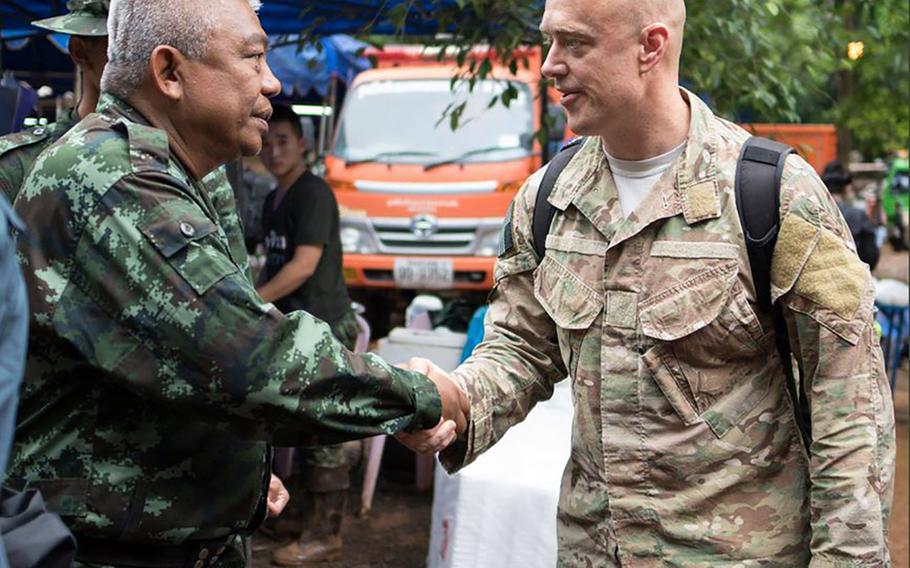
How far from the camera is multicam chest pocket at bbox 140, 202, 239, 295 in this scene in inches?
77.9

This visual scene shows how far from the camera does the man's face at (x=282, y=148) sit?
5.88 meters

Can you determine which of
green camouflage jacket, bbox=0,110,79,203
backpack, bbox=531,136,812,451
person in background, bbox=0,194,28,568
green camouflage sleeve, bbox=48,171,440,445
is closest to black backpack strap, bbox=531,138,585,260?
backpack, bbox=531,136,812,451

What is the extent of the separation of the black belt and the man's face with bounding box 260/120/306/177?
3.77 meters

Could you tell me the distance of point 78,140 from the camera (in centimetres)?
207

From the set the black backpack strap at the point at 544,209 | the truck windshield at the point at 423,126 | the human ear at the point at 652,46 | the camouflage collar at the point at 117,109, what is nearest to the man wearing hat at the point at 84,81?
the camouflage collar at the point at 117,109

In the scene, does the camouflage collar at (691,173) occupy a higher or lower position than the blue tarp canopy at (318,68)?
higher

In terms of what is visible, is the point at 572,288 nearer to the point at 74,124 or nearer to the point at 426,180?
the point at 74,124

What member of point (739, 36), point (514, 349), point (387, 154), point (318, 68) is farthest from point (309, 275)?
point (318, 68)

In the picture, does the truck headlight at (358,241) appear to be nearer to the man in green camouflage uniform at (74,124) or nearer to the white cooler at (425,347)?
the white cooler at (425,347)

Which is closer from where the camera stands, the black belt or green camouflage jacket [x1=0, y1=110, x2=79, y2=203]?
the black belt

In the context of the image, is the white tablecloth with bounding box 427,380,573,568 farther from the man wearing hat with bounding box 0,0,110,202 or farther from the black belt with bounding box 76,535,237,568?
the black belt with bounding box 76,535,237,568

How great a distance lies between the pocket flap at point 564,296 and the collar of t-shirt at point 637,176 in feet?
0.62

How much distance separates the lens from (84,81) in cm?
356

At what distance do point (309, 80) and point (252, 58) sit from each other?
36.1 feet
